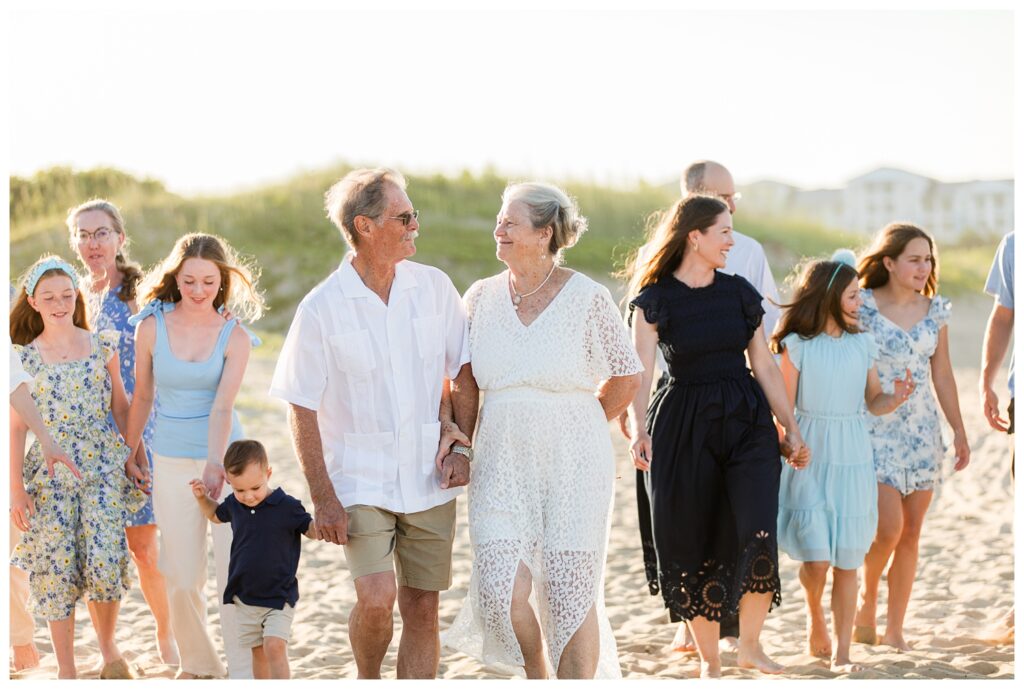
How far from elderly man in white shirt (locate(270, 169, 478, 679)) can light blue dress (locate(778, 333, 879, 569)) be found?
6.41 feet

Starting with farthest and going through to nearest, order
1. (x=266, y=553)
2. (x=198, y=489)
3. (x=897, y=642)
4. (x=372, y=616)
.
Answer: (x=897, y=642) < (x=198, y=489) < (x=266, y=553) < (x=372, y=616)

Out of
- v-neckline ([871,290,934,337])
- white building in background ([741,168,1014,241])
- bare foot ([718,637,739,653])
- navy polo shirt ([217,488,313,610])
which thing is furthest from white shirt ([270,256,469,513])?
white building in background ([741,168,1014,241])

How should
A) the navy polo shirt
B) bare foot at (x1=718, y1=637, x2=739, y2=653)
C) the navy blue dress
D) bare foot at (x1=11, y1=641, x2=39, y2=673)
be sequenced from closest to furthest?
the navy polo shirt < the navy blue dress < bare foot at (x1=11, y1=641, x2=39, y2=673) < bare foot at (x1=718, y1=637, x2=739, y2=653)

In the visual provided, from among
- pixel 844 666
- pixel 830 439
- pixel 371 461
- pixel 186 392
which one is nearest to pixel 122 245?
pixel 186 392

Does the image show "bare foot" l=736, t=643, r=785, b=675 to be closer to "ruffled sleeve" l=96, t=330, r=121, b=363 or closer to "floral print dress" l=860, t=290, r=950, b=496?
"floral print dress" l=860, t=290, r=950, b=496

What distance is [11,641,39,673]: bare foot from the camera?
18.1 ft

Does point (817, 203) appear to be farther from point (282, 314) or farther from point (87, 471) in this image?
point (87, 471)

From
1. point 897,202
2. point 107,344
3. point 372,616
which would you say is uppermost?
point 897,202

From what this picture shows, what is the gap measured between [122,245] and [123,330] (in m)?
0.43

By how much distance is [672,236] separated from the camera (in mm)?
5523

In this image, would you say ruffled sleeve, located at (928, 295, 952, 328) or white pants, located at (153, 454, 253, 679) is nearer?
white pants, located at (153, 454, 253, 679)

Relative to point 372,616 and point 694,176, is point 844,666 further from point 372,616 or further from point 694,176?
point 694,176
